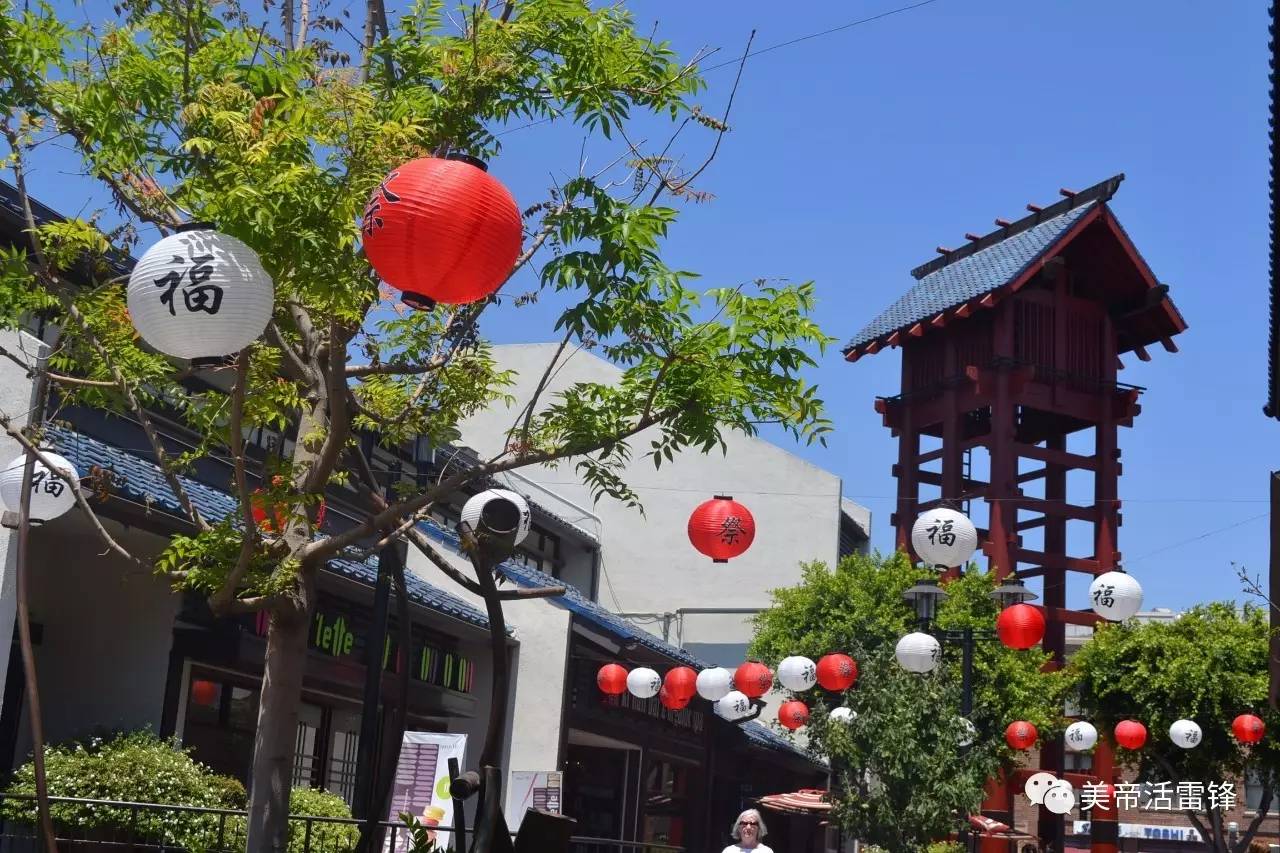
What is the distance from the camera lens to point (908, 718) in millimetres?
20812

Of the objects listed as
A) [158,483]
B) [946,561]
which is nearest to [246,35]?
[158,483]

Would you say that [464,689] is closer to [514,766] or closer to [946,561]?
[514,766]

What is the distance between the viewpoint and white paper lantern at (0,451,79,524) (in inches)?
430

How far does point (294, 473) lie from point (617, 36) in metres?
3.36

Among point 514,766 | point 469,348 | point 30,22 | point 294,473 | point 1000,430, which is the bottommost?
point 514,766

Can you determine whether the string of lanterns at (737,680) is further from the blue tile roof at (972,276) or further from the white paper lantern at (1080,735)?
the blue tile roof at (972,276)

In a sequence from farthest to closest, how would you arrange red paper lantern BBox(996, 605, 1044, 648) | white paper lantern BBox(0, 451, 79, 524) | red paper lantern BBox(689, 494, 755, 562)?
red paper lantern BBox(996, 605, 1044, 648), red paper lantern BBox(689, 494, 755, 562), white paper lantern BBox(0, 451, 79, 524)

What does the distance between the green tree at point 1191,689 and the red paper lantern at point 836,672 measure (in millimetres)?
14082

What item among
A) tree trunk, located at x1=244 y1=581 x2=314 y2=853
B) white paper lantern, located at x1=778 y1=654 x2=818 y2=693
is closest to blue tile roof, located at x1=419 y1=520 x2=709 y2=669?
white paper lantern, located at x1=778 y1=654 x2=818 y2=693

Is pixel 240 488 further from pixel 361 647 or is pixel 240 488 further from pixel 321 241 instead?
pixel 361 647

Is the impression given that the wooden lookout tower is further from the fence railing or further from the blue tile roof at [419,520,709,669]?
the fence railing

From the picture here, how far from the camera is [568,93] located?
891 centimetres

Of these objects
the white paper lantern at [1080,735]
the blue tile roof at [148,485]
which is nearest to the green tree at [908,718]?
the white paper lantern at [1080,735]

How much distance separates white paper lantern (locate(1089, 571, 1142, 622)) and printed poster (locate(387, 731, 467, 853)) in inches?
349
